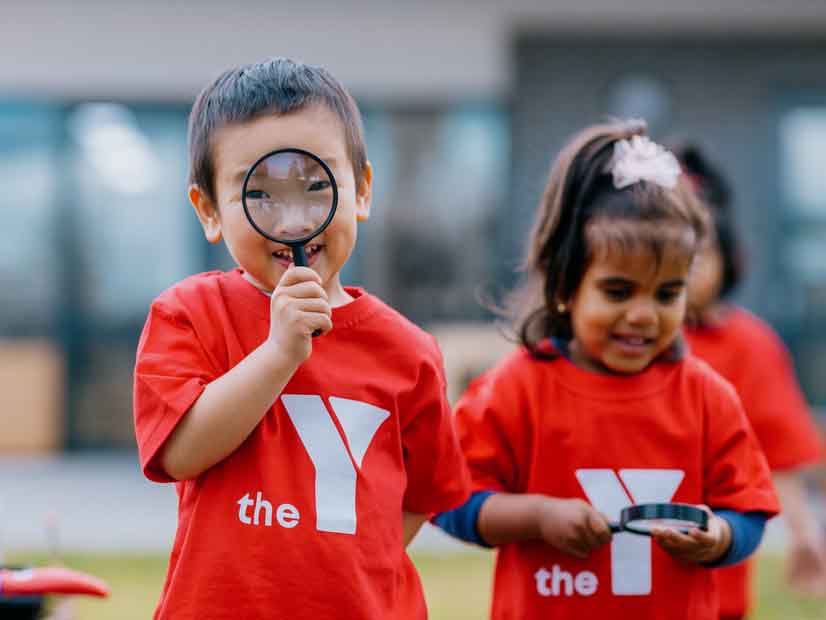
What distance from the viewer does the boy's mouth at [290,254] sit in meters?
1.86

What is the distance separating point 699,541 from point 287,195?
0.98 metres

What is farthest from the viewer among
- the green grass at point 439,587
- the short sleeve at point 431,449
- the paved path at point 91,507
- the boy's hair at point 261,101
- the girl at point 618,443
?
the paved path at point 91,507

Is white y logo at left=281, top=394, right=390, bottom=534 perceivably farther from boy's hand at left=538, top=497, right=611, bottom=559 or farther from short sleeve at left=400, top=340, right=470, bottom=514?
boy's hand at left=538, top=497, right=611, bottom=559

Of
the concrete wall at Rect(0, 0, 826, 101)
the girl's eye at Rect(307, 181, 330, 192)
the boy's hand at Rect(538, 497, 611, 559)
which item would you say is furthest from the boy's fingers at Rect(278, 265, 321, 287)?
the concrete wall at Rect(0, 0, 826, 101)

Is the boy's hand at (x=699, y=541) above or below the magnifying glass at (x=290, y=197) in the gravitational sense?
below

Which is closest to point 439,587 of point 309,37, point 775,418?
point 775,418

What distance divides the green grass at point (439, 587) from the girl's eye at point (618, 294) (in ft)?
9.01

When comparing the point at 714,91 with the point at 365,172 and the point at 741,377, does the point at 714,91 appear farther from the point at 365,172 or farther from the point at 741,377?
the point at 365,172

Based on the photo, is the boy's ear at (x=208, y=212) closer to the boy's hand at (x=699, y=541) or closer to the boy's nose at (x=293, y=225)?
the boy's nose at (x=293, y=225)

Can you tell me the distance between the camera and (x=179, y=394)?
1.80m

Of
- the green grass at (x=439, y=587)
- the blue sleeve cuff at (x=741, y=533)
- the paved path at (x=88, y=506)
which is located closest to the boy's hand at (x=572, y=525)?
the blue sleeve cuff at (x=741, y=533)

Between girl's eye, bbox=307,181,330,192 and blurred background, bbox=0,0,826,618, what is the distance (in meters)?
6.42

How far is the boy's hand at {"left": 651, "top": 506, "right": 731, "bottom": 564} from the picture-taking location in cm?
206

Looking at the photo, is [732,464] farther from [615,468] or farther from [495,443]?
[495,443]
